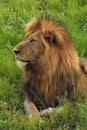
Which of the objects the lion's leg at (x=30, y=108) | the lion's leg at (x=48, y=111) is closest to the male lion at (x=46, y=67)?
the lion's leg at (x=30, y=108)

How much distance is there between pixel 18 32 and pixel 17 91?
185cm

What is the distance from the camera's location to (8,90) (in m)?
6.95

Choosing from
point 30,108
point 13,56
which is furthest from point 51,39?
point 13,56

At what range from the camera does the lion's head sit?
646 centimetres

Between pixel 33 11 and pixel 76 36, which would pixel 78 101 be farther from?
pixel 33 11

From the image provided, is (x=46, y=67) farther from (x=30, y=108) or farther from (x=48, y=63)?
(x=30, y=108)

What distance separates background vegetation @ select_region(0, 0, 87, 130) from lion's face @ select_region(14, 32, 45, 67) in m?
0.56

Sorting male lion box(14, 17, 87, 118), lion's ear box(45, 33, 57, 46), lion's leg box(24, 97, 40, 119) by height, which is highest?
lion's ear box(45, 33, 57, 46)

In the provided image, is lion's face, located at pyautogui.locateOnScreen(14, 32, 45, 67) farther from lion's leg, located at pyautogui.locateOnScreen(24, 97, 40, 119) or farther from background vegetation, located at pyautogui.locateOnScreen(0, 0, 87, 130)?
background vegetation, located at pyautogui.locateOnScreen(0, 0, 87, 130)

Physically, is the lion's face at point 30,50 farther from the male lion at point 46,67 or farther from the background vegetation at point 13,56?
the background vegetation at point 13,56

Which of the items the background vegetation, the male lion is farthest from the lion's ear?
the background vegetation

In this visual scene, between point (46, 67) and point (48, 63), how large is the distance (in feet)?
0.17

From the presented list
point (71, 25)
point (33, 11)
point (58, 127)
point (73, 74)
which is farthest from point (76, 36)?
point (58, 127)

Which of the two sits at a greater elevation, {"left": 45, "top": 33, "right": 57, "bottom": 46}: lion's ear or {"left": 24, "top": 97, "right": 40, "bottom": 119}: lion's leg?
{"left": 45, "top": 33, "right": 57, "bottom": 46}: lion's ear
